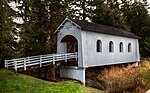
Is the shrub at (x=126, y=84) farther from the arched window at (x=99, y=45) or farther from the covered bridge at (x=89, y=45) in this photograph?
the arched window at (x=99, y=45)

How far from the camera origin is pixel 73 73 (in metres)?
19.8

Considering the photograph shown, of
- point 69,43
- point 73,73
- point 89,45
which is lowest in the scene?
point 73,73

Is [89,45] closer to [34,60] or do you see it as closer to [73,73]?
[73,73]

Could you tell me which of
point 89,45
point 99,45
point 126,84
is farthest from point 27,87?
point 99,45

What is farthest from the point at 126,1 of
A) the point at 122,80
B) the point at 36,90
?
the point at 36,90

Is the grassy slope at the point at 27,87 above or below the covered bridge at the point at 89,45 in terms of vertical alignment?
below

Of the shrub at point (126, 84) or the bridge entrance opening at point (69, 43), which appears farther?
the bridge entrance opening at point (69, 43)

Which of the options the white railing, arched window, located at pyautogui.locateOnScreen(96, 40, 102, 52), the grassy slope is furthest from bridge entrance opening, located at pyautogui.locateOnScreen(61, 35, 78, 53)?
the grassy slope

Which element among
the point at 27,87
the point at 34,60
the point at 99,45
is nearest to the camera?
the point at 27,87

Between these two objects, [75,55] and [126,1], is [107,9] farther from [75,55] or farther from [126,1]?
[75,55]

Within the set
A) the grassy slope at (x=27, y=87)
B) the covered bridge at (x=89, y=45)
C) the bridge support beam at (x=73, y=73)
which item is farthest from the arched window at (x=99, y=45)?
the grassy slope at (x=27, y=87)

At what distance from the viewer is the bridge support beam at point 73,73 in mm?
18953

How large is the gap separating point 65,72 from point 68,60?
1.59 m

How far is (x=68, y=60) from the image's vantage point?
1983 centimetres
